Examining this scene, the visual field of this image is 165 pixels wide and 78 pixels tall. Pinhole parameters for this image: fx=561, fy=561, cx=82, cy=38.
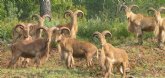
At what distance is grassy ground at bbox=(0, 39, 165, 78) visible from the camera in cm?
1802

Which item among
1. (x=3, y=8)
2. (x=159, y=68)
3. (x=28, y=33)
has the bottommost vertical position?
(x=159, y=68)

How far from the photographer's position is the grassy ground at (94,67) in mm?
18022

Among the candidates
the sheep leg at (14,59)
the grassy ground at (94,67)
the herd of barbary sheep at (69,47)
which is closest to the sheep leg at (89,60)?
the herd of barbary sheep at (69,47)

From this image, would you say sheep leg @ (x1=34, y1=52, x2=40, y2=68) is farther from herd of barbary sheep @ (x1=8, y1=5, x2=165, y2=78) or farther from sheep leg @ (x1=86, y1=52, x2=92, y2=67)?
sheep leg @ (x1=86, y1=52, x2=92, y2=67)

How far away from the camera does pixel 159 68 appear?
65.9ft

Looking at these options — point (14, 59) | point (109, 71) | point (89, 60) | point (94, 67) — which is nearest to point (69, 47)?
point (89, 60)

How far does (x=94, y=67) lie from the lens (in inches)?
776

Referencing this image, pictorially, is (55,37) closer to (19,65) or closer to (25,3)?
(19,65)

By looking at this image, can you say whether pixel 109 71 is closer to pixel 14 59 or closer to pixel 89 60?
pixel 89 60

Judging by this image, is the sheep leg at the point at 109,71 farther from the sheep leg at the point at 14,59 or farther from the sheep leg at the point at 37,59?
the sheep leg at the point at 14,59

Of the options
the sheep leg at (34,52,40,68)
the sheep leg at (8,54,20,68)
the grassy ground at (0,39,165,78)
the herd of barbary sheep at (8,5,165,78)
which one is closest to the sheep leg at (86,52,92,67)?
the herd of barbary sheep at (8,5,165,78)

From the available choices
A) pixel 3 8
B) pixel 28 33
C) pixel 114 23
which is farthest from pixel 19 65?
pixel 3 8

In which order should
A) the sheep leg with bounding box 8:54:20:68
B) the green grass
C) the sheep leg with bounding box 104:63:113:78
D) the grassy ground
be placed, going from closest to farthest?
the sheep leg with bounding box 104:63:113:78 < the grassy ground < the green grass < the sheep leg with bounding box 8:54:20:68

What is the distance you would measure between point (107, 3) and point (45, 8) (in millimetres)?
18717
